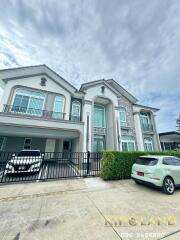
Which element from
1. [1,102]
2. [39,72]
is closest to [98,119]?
[39,72]

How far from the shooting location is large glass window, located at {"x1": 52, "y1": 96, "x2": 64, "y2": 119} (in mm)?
12617

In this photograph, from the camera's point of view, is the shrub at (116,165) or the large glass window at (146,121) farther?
the large glass window at (146,121)

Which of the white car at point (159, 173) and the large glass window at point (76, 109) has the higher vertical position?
the large glass window at point (76, 109)

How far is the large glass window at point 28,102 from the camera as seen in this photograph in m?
11.8

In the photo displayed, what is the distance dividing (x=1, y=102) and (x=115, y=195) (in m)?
12.1

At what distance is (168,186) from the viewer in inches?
206

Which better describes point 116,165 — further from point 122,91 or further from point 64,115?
point 122,91

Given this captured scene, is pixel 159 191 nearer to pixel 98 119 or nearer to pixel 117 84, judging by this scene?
pixel 98 119

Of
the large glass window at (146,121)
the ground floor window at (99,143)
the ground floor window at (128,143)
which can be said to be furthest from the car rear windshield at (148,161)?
the large glass window at (146,121)

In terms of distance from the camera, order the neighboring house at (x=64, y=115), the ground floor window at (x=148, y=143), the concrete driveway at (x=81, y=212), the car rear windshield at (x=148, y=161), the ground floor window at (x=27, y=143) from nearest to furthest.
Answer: the concrete driveway at (x=81, y=212) → the car rear windshield at (x=148, y=161) → the neighboring house at (x=64, y=115) → the ground floor window at (x=27, y=143) → the ground floor window at (x=148, y=143)

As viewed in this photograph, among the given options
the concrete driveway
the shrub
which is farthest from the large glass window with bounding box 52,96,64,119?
the concrete driveway

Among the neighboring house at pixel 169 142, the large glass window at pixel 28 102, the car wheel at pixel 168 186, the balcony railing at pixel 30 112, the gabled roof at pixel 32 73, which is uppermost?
the gabled roof at pixel 32 73

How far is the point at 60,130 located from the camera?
11516 millimetres

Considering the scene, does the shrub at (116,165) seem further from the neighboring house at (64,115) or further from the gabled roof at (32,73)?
the gabled roof at (32,73)
